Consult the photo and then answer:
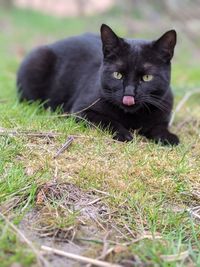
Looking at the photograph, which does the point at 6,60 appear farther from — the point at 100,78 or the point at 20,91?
the point at 100,78

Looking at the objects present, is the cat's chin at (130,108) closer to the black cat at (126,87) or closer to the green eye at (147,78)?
the black cat at (126,87)

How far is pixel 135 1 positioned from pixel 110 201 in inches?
259

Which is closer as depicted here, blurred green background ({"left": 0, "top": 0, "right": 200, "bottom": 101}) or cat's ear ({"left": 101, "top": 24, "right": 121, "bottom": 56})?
cat's ear ({"left": 101, "top": 24, "right": 121, "bottom": 56})

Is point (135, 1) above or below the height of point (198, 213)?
above

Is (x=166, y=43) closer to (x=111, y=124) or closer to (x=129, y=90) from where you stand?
(x=129, y=90)

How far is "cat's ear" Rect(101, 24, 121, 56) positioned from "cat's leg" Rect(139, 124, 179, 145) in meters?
0.57

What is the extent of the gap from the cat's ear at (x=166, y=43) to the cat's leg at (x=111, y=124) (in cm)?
51

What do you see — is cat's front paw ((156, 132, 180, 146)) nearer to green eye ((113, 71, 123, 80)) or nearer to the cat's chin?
the cat's chin

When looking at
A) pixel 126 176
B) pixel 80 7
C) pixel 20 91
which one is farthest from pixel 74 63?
pixel 80 7

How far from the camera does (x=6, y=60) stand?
5.96 meters

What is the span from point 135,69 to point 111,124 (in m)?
0.38

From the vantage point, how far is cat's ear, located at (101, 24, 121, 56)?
284cm

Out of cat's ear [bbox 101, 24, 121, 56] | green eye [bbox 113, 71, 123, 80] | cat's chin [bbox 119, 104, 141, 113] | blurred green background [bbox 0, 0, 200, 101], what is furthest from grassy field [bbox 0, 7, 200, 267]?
blurred green background [bbox 0, 0, 200, 101]

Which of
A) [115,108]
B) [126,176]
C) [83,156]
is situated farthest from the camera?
[115,108]
